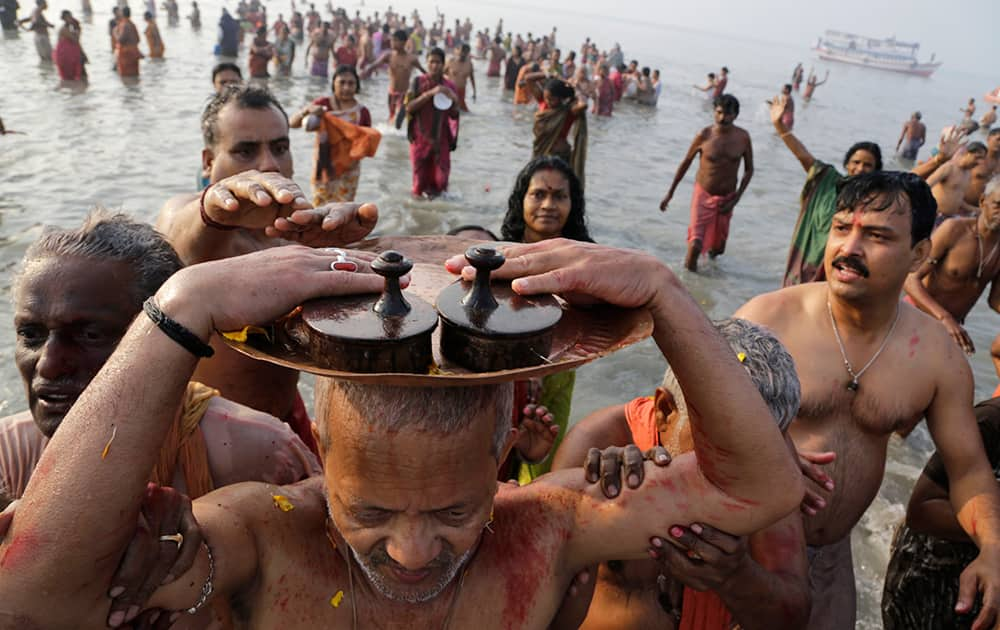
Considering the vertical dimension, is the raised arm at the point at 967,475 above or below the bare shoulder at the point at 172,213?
below

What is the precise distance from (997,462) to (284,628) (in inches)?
118

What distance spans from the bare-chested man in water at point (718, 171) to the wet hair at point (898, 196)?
5.95 metres

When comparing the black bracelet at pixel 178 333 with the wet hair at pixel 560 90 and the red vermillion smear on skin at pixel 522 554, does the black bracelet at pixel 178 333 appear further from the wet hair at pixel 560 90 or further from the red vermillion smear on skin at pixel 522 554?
the wet hair at pixel 560 90

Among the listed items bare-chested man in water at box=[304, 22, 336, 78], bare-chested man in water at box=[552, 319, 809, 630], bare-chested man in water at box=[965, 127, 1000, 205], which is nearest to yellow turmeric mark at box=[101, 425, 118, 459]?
bare-chested man in water at box=[552, 319, 809, 630]

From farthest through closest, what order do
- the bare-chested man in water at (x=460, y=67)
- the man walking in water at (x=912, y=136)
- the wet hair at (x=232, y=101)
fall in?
the man walking in water at (x=912, y=136), the bare-chested man in water at (x=460, y=67), the wet hair at (x=232, y=101)

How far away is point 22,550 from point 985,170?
1119 cm

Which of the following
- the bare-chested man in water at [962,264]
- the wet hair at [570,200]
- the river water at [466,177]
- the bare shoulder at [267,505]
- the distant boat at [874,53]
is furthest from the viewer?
the distant boat at [874,53]

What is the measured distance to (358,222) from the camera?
1826 millimetres

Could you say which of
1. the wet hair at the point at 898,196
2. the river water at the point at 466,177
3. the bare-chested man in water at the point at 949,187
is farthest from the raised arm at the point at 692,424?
the bare-chested man in water at the point at 949,187

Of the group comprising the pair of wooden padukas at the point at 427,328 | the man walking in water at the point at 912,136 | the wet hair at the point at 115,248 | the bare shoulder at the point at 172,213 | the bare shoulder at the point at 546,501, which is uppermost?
the pair of wooden padukas at the point at 427,328

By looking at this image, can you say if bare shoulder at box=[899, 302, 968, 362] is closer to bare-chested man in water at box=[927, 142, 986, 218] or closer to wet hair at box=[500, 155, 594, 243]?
wet hair at box=[500, 155, 594, 243]

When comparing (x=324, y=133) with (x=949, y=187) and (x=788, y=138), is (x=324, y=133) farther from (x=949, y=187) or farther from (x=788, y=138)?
(x=949, y=187)

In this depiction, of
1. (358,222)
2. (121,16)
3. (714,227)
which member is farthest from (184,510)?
(121,16)

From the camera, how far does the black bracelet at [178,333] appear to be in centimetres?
127
